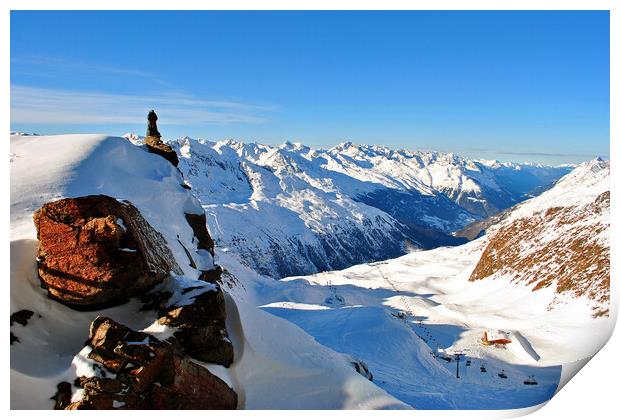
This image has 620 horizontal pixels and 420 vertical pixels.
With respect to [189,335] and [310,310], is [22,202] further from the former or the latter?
[310,310]

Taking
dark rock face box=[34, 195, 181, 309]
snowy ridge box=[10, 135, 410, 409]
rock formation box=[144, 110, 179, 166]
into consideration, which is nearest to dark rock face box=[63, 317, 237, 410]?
snowy ridge box=[10, 135, 410, 409]

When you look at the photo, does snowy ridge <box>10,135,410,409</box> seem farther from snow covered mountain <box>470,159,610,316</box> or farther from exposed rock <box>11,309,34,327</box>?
snow covered mountain <box>470,159,610,316</box>

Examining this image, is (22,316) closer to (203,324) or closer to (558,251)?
(203,324)

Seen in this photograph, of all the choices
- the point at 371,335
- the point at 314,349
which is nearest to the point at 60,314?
the point at 314,349

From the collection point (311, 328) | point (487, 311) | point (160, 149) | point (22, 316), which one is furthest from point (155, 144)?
point (487, 311)

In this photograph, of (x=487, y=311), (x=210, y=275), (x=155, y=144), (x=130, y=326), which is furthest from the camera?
(x=487, y=311)
